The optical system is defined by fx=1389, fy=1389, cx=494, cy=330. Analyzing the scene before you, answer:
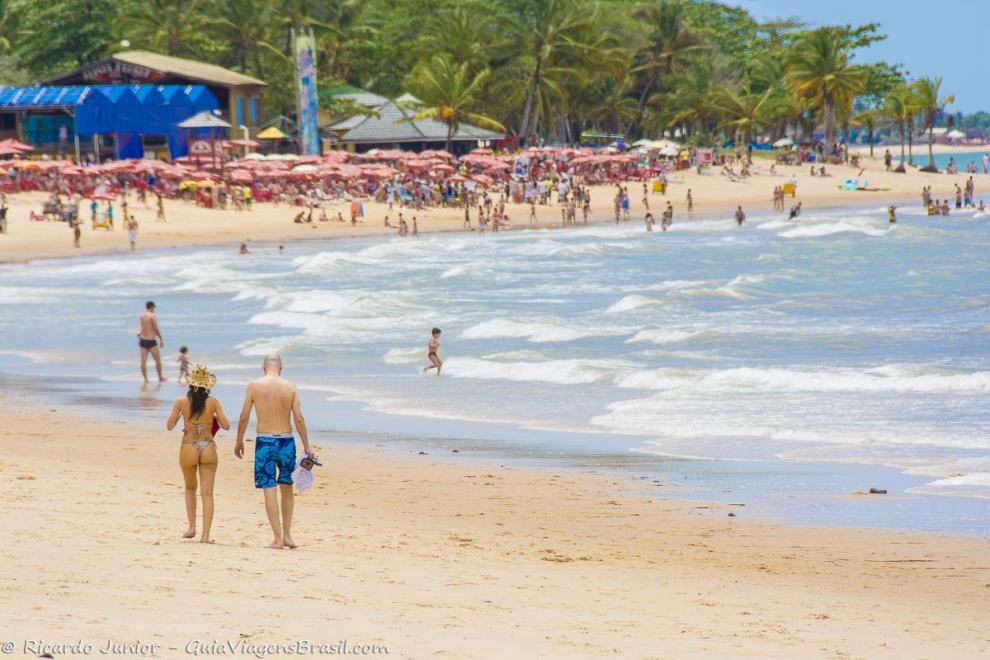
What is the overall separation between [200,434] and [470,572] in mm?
1808

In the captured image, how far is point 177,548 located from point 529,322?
16.9m

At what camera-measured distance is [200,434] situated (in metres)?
8.30

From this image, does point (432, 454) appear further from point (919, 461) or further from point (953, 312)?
point (953, 312)

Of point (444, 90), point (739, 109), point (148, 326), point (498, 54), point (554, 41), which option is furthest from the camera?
point (739, 109)

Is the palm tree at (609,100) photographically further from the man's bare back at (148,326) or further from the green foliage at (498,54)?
the man's bare back at (148,326)

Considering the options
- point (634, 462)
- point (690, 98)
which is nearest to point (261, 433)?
point (634, 462)

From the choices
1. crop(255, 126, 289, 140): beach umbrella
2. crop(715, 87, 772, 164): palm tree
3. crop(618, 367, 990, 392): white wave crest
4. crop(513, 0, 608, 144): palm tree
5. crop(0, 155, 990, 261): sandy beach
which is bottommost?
crop(618, 367, 990, 392): white wave crest

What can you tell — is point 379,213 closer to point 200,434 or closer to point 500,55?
point 500,55

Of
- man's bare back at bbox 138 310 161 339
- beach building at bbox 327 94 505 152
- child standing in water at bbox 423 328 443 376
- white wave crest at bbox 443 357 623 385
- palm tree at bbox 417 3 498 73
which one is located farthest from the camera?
palm tree at bbox 417 3 498 73

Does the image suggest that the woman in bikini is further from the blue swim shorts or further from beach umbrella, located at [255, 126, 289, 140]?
beach umbrella, located at [255, 126, 289, 140]

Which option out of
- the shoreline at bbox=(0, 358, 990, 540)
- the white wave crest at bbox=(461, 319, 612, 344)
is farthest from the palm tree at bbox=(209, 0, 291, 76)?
the shoreline at bbox=(0, 358, 990, 540)

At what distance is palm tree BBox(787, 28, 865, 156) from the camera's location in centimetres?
7562

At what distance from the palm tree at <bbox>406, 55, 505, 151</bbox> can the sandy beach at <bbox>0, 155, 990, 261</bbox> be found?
7.58 metres

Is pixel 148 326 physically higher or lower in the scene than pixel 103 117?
lower
